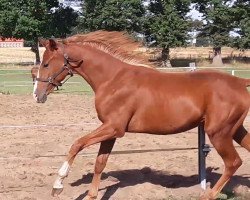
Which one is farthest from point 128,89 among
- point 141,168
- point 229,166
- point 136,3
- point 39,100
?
point 136,3

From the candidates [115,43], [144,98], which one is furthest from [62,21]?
[144,98]

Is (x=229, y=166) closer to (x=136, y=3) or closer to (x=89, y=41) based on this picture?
(x=89, y=41)

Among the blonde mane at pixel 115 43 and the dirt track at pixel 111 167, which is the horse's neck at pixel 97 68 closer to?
the blonde mane at pixel 115 43

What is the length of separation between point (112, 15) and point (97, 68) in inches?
1736

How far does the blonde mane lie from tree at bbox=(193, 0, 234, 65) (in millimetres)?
44245

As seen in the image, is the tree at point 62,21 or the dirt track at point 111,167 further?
the tree at point 62,21

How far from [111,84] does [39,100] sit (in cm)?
86

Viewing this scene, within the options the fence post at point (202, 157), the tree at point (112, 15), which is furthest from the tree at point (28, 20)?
the fence post at point (202, 157)

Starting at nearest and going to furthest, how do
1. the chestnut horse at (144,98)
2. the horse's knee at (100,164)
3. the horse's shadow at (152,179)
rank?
the chestnut horse at (144,98)
the horse's knee at (100,164)
the horse's shadow at (152,179)

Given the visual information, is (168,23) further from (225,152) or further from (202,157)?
(225,152)

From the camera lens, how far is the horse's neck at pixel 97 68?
5766 millimetres

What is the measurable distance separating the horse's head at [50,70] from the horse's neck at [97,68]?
0.73 ft

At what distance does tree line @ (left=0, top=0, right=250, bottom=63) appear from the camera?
48.8 meters

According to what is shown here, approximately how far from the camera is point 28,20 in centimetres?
4831
